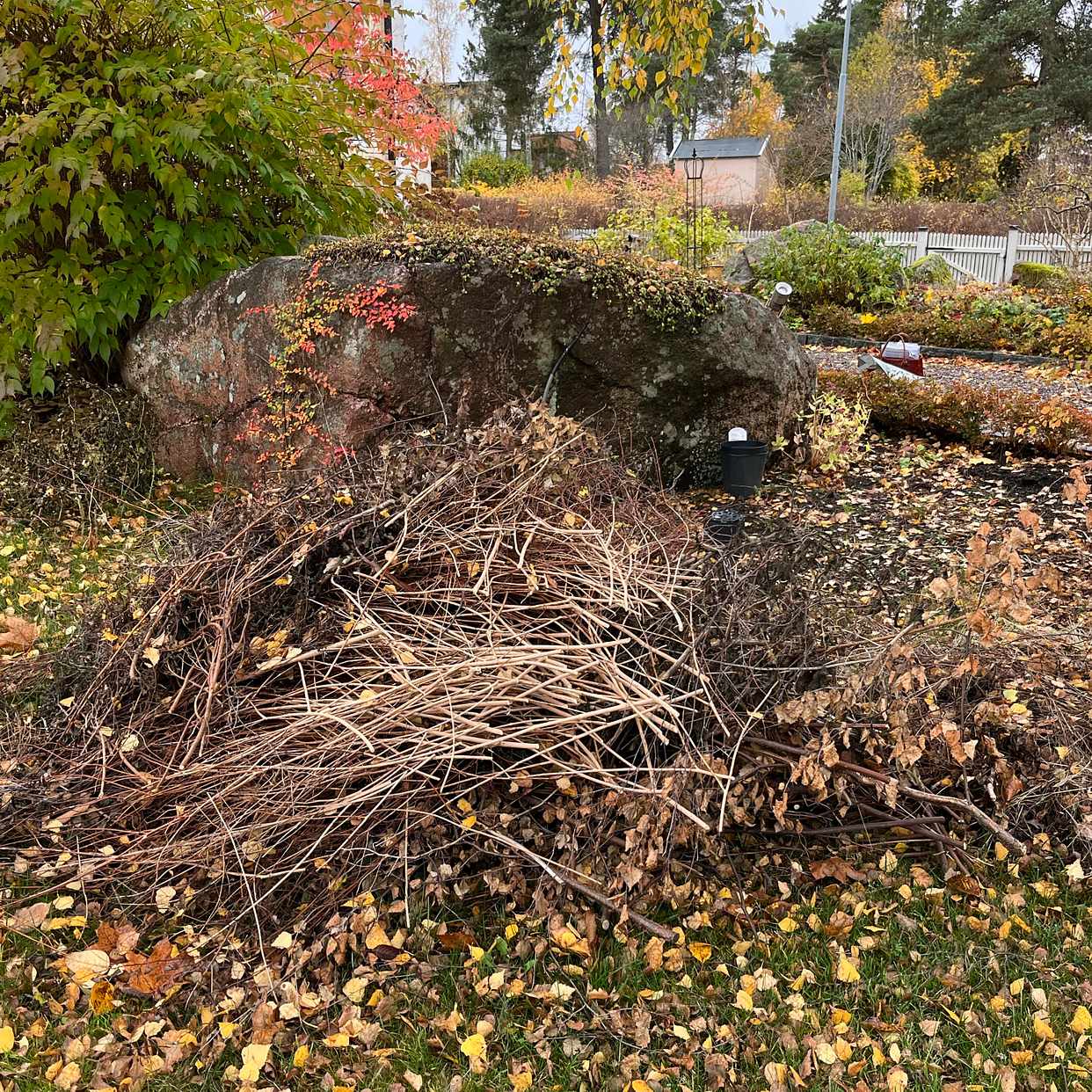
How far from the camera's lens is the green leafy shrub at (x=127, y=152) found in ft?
16.0

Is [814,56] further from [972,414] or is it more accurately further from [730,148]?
[972,414]

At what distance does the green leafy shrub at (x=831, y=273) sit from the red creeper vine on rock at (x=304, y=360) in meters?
9.09

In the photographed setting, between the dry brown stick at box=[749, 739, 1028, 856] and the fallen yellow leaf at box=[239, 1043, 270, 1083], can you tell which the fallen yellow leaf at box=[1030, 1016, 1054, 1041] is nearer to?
the dry brown stick at box=[749, 739, 1028, 856]

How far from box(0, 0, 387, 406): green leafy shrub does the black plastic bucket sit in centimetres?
309

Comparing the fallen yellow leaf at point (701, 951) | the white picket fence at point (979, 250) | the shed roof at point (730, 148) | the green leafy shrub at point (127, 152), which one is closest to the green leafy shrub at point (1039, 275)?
the white picket fence at point (979, 250)

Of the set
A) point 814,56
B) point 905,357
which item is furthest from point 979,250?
point 814,56

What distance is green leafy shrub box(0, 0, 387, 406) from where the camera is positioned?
192 inches

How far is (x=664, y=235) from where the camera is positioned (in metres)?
12.5

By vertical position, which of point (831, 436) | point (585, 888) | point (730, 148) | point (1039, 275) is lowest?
point (585, 888)

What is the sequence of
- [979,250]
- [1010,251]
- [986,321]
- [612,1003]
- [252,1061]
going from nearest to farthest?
[252,1061] < [612,1003] < [986,321] < [1010,251] < [979,250]

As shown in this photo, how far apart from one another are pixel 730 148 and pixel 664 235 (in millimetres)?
25024

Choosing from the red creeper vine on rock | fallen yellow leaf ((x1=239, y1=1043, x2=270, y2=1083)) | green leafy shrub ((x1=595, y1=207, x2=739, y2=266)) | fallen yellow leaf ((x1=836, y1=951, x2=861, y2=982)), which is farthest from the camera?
green leafy shrub ((x1=595, y1=207, x2=739, y2=266))

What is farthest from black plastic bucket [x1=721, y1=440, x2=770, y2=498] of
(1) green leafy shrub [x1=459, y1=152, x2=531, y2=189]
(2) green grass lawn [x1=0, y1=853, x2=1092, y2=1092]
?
(1) green leafy shrub [x1=459, y1=152, x2=531, y2=189]

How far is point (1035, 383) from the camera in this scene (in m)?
9.03
